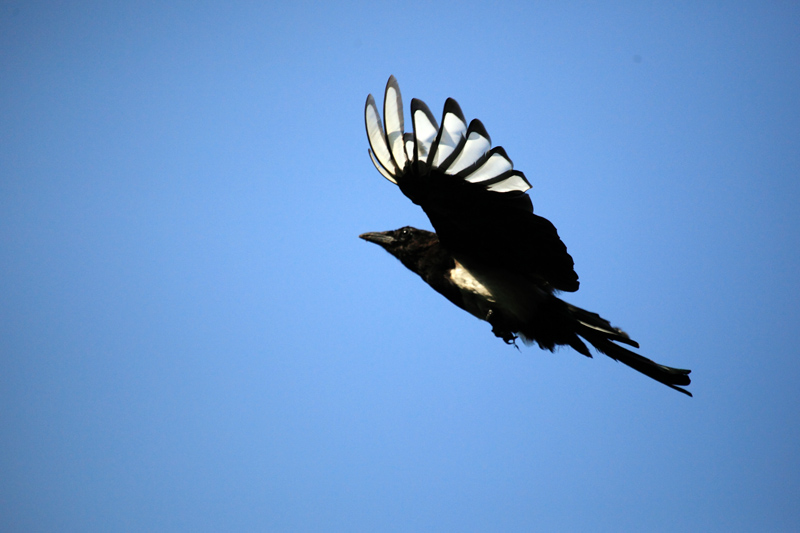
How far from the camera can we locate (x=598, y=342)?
453cm

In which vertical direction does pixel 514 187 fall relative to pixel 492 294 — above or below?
above

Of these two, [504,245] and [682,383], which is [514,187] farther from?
[682,383]

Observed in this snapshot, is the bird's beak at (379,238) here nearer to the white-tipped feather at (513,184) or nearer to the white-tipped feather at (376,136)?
the white-tipped feather at (376,136)

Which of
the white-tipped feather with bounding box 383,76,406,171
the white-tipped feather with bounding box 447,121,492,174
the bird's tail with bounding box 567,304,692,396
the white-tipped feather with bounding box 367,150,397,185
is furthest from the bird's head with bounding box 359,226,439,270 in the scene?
the bird's tail with bounding box 567,304,692,396

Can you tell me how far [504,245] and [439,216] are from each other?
0.53m

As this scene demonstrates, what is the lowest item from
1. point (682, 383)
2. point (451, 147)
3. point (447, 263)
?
point (682, 383)

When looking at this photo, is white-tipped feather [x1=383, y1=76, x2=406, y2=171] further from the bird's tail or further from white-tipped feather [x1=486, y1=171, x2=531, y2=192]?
the bird's tail

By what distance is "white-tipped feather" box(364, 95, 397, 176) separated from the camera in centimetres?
425

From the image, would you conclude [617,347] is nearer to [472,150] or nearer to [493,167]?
[493,167]

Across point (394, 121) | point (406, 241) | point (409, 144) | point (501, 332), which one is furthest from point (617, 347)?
point (394, 121)

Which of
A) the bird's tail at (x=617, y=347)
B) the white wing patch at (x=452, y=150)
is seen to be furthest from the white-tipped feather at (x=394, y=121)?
the bird's tail at (x=617, y=347)

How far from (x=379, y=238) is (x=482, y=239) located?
107cm

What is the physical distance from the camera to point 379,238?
501 centimetres

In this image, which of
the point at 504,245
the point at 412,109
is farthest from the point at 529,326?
the point at 412,109
